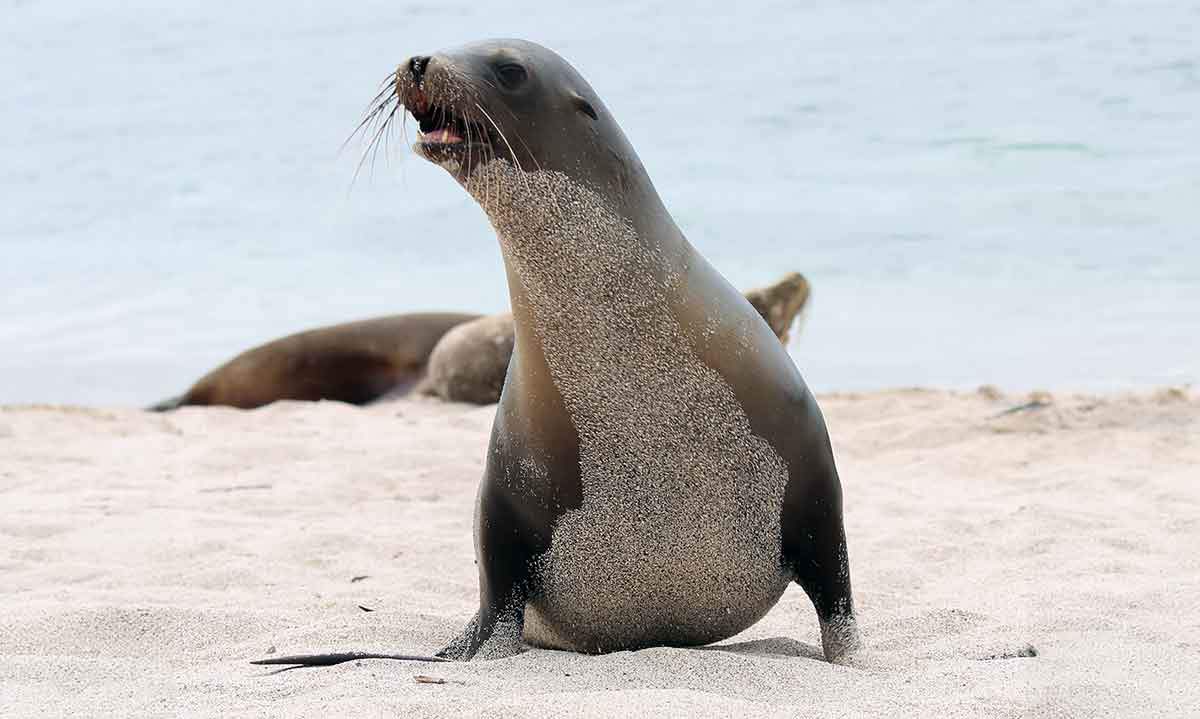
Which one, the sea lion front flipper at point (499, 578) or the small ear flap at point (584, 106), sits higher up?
the small ear flap at point (584, 106)

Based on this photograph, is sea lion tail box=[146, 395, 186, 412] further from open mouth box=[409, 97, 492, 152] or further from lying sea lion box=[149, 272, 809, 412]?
open mouth box=[409, 97, 492, 152]

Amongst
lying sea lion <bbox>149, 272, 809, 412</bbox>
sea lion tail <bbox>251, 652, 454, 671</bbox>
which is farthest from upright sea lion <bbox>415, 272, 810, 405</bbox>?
sea lion tail <bbox>251, 652, 454, 671</bbox>

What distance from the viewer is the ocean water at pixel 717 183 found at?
1061 centimetres

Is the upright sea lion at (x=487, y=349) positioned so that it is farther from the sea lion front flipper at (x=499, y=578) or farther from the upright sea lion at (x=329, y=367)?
the sea lion front flipper at (x=499, y=578)

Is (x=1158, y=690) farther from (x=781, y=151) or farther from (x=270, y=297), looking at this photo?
(x=781, y=151)

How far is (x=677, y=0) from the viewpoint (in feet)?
87.4

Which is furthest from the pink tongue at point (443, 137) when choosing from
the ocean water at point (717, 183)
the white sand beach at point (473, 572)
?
the ocean water at point (717, 183)

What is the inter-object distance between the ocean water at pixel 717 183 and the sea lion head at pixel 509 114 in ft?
8.09

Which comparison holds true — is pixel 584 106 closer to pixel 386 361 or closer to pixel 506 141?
pixel 506 141

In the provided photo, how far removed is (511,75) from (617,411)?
64 cm

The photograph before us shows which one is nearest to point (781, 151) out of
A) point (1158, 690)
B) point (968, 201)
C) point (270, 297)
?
point (968, 201)

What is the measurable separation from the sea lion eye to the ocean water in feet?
8.22

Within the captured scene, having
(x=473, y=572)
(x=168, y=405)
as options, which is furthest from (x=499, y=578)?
(x=168, y=405)

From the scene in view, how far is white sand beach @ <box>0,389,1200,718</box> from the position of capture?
2.46 metres
